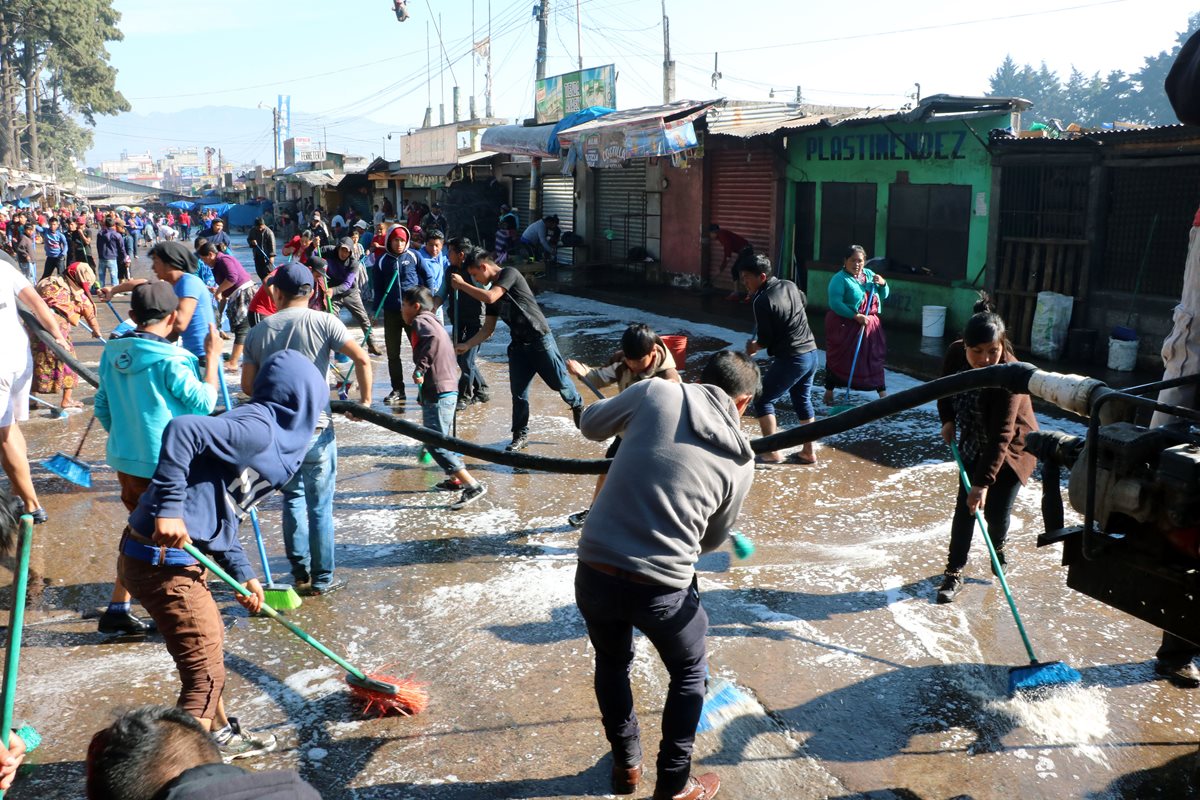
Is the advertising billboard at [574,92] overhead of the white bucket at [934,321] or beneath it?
overhead

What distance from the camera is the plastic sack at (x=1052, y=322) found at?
11070mm

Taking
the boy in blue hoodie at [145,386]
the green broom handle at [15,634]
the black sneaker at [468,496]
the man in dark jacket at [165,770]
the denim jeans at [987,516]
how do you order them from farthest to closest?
the black sneaker at [468,496] < the denim jeans at [987,516] < the boy in blue hoodie at [145,386] < the green broom handle at [15,634] < the man in dark jacket at [165,770]

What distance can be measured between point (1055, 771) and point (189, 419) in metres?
3.59

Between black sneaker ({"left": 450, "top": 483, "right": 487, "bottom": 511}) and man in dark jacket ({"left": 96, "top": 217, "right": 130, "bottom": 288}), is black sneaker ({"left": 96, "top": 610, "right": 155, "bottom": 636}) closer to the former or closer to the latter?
black sneaker ({"left": 450, "top": 483, "right": 487, "bottom": 511})

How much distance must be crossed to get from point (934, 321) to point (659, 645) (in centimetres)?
1051

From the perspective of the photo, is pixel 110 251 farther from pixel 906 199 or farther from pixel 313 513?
pixel 313 513

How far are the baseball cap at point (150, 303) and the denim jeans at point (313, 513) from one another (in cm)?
119

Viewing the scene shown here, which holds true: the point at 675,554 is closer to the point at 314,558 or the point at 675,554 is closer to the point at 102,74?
the point at 314,558

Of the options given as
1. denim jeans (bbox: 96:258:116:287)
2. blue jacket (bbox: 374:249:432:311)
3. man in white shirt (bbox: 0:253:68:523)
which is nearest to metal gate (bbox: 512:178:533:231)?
denim jeans (bbox: 96:258:116:287)

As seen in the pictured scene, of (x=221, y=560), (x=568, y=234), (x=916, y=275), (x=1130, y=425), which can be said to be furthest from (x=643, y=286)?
(x=1130, y=425)

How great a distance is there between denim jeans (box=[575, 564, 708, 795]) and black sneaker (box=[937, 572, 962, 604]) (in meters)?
2.39

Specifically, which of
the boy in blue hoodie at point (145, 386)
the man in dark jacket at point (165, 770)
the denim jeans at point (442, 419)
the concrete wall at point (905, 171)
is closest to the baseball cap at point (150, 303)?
the boy in blue hoodie at point (145, 386)

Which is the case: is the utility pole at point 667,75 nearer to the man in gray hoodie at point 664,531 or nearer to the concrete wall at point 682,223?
the concrete wall at point 682,223

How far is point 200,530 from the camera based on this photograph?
358 centimetres
